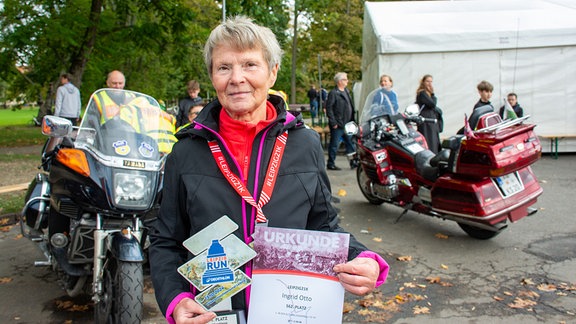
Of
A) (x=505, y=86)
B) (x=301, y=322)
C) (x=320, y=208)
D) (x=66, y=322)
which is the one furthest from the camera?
(x=505, y=86)

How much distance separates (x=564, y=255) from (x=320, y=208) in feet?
14.7

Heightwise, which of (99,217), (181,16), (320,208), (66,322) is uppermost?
(181,16)

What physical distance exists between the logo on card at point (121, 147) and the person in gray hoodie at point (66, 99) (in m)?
9.97

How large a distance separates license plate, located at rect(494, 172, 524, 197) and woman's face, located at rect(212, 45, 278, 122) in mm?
4342

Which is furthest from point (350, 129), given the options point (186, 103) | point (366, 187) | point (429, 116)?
point (186, 103)

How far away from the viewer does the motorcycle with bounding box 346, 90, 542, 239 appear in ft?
17.0

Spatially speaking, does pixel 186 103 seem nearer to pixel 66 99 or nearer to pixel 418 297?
pixel 66 99

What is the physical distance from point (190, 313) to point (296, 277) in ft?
1.08

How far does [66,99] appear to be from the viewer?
12844mm

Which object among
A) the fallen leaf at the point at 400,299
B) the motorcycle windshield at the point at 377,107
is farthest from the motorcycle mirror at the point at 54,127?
the motorcycle windshield at the point at 377,107

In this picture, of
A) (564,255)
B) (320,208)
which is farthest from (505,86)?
(320,208)

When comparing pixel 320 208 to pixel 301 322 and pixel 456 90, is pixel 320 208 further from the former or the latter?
pixel 456 90

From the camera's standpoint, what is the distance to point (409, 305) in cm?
424

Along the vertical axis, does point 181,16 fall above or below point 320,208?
above
